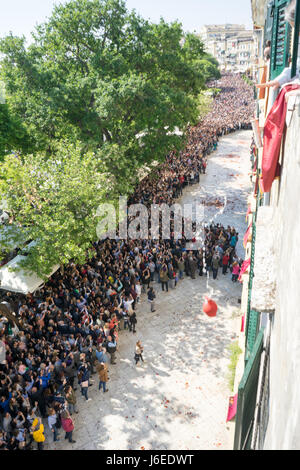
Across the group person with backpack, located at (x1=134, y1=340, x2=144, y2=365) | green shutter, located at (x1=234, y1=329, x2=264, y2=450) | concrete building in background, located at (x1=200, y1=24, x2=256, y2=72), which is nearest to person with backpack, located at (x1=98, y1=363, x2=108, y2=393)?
person with backpack, located at (x1=134, y1=340, x2=144, y2=365)

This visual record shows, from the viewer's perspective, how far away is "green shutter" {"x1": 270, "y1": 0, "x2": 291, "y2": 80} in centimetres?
481

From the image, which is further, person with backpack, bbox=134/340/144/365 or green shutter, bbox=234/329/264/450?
person with backpack, bbox=134/340/144/365

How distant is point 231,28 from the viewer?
450 ft

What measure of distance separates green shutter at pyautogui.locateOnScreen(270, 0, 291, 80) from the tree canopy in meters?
11.1

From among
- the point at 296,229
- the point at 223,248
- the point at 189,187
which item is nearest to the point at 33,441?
the point at 296,229

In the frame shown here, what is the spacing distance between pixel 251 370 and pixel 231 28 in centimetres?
15806

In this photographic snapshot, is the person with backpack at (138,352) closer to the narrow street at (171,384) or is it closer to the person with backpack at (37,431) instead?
the narrow street at (171,384)

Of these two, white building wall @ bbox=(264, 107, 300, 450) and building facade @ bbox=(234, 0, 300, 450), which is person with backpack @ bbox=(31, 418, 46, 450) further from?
white building wall @ bbox=(264, 107, 300, 450)

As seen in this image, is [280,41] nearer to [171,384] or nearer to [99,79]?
[171,384]

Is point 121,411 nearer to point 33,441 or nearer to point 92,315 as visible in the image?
point 33,441

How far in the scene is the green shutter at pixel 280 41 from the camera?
4.81 m

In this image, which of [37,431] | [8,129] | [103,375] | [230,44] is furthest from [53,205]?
[230,44]

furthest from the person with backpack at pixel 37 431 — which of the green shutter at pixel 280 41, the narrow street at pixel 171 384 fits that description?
the green shutter at pixel 280 41

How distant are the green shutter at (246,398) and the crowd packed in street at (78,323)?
18.8 ft
